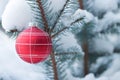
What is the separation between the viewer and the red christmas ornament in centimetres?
53

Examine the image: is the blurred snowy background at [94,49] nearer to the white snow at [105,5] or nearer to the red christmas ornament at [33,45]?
the white snow at [105,5]

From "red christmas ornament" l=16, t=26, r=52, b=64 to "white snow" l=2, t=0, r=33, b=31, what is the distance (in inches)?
2.2

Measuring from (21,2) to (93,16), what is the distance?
17 centimetres

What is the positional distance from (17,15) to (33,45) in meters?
0.10

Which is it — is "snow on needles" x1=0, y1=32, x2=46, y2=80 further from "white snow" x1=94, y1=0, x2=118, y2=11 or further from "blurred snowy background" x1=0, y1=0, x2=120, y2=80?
"white snow" x1=94, y1=0, x2=118, y2=11

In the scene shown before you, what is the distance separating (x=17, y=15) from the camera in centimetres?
59

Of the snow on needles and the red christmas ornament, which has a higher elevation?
the red christmas ornament

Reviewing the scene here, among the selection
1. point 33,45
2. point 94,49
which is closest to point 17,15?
point 33,45

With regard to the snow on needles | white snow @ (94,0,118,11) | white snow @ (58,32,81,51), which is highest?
white snow @ (94,0,118,11)

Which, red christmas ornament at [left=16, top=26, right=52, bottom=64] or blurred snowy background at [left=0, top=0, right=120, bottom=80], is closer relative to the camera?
red christmas ornament at [left=16, top=26, right=52, bottom=64]

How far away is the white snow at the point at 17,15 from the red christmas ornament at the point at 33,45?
0.06 metres

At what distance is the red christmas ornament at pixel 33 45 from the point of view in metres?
0.53

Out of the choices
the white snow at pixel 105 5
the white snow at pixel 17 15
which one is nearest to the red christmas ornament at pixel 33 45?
the white snow at pixel 17 15

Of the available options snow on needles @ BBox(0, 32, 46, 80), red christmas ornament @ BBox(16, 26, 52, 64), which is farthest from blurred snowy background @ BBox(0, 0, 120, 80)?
red christmas ornament @ BBox(16, 26, 52, 64)
